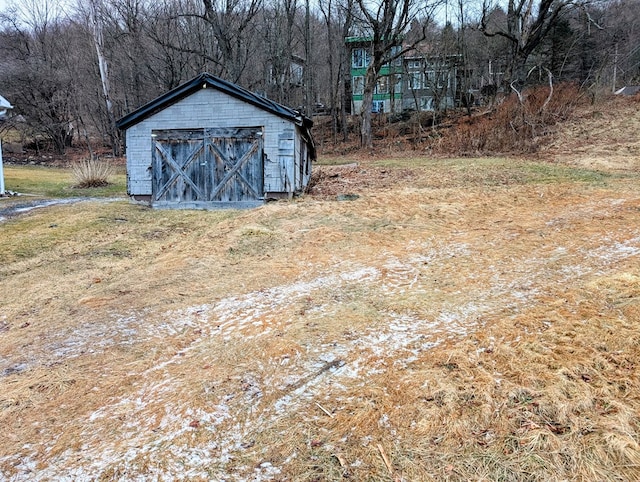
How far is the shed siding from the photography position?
11273 millimetres

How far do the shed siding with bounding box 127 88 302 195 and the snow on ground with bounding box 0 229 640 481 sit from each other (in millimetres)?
6143

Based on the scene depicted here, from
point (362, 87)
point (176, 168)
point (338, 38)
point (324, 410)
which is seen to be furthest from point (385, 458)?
point (362, 87)

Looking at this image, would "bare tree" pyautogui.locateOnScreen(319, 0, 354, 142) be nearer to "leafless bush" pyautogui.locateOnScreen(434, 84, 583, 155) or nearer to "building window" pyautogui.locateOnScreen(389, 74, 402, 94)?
"building window" pyautogui.locateOnScreen(389, 74, 402, 94)

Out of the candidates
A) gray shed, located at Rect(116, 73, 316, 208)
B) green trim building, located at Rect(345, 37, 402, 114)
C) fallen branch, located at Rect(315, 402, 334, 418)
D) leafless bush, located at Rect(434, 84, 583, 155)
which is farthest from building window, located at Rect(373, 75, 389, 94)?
fallen branch, located at Rect(315, 402, 334, 418)

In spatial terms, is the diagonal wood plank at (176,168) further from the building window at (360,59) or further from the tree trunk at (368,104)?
the building window at (360,59)

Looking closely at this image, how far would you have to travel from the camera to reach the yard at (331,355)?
233 centimetres

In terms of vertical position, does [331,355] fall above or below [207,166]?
Result: below

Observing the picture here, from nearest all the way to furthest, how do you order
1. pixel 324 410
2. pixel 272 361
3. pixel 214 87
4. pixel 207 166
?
pixel 324 410
pixel 272 361
pixel 214 87
pixel 207 166

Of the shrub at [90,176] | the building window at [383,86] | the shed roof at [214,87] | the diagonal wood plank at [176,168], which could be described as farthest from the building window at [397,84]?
the diagonal wood plank at [176,168]

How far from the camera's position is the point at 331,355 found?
3.39 meters

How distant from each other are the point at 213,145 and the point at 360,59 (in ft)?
90.1

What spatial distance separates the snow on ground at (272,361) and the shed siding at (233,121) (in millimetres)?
6143

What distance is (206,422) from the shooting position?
2678 mm

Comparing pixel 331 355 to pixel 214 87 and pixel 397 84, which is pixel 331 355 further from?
pixel 397 84
